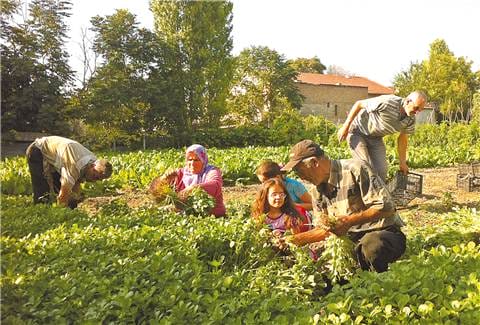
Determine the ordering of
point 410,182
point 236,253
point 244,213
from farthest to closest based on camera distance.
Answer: point 410,182 < point 244,213 < point 236,253

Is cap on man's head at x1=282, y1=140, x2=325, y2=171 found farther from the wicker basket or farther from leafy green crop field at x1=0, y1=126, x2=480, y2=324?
the wicker basket

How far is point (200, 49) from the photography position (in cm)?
2906

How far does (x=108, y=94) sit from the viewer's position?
2209 centimetres

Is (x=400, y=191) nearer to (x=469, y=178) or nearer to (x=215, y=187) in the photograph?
(x=469, y=178)

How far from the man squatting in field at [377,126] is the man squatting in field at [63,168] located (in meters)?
3.22

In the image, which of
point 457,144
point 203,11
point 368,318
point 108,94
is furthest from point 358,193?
point 203,11

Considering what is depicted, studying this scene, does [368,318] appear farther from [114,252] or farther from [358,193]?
[114,252]

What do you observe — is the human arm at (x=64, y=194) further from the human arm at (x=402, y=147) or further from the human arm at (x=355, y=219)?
the human arm at (x=402, y=147)

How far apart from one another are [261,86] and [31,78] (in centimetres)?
1751

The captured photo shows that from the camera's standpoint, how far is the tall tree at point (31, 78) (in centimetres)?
2002

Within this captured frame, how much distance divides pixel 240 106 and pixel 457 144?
1728cm

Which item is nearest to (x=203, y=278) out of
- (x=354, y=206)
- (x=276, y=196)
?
(x=354, y=206)

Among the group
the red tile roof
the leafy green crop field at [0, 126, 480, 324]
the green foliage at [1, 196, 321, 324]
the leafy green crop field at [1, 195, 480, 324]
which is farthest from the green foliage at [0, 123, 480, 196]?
the red tile roof

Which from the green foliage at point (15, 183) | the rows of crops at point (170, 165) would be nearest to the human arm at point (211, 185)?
the rows of crops at point (170, 165)
